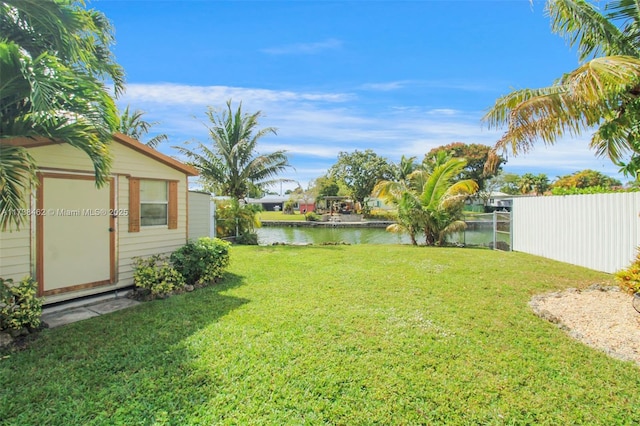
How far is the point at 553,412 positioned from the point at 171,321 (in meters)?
4.19

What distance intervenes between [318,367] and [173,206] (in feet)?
16.0

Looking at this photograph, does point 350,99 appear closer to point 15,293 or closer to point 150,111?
point 150,111

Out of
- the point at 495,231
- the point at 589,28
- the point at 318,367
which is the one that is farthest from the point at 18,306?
the point at 495,231

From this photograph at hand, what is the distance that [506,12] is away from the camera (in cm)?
718

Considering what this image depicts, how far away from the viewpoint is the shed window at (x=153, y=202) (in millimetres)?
6020

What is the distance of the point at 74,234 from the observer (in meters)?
5.01

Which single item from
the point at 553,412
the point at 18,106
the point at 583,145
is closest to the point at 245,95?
the point at 18,106

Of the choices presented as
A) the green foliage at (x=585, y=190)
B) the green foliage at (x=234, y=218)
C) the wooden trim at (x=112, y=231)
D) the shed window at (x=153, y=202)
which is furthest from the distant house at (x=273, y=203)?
the wooden trim at (x=112, y=231)

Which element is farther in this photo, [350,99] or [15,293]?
[350,99]

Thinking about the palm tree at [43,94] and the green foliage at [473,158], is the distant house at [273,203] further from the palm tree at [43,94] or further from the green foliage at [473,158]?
the palm tree at [43,94]

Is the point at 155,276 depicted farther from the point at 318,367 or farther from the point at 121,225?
the point at 318,367

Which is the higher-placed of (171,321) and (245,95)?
(245,95)

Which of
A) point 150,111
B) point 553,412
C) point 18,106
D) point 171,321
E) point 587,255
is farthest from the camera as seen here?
point 150,111

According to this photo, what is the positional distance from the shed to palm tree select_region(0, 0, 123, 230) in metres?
1.22
